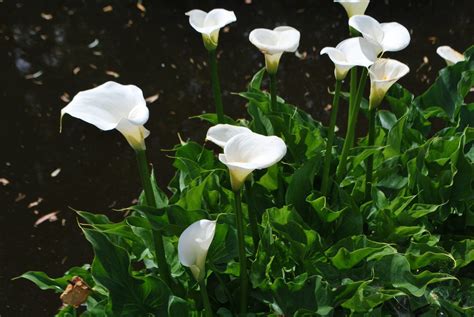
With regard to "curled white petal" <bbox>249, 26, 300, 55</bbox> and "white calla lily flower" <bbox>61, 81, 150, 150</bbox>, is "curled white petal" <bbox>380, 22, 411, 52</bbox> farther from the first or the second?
"white calla lily flower" <bbox>61, 81, 150, 150</bbox>

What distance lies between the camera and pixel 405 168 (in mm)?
1562

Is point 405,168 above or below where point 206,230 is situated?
below

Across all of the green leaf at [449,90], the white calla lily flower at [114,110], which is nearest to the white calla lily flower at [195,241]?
the white calla lily flower at [114,110]

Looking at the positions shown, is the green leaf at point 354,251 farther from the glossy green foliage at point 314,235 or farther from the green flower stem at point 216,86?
the green flower stem at point 216,86

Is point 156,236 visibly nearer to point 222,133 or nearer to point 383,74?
point 222,133

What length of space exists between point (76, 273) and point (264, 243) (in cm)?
42

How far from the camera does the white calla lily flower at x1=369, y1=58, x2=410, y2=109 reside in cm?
131

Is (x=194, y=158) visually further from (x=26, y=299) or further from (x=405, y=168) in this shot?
(x=26, y=299)

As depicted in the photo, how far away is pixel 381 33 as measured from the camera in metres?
1.30

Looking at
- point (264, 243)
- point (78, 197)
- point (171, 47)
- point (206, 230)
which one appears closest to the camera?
point (206, 230)

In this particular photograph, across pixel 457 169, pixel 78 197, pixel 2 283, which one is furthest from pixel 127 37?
pixel 457 169

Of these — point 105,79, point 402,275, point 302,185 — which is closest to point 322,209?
point 302,185

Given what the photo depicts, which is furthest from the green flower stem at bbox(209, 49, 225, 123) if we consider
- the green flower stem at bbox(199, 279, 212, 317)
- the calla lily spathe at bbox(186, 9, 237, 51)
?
the green flower stem at bbox(199, 279, 212, 317)

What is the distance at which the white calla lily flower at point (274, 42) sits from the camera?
1.40 m
